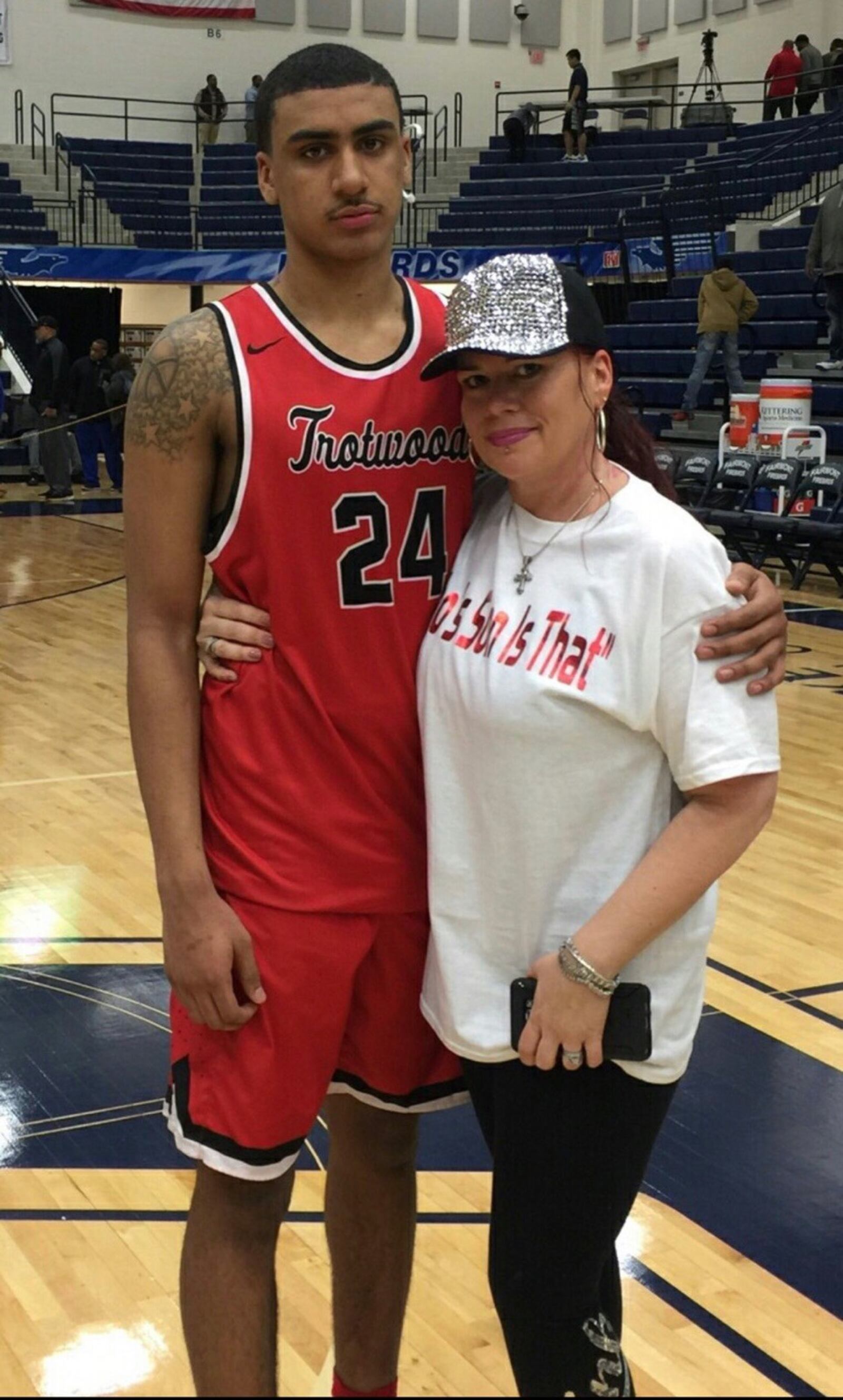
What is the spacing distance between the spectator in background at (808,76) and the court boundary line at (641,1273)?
18.6 meters

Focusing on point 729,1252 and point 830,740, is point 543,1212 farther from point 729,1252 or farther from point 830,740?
point 830,740

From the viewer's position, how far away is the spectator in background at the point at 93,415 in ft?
52.2

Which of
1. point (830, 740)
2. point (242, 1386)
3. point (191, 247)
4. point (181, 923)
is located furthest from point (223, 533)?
point (191, 247)

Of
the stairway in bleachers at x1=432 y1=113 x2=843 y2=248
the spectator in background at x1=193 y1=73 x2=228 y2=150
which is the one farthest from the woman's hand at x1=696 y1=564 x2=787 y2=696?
the spectator in background at x1=193 y1=73 x2=228 y2=150

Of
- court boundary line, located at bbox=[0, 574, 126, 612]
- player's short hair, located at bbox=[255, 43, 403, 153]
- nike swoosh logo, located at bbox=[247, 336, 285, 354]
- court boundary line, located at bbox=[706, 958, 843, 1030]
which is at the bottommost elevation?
court boundary line, located at bbox=[706, 958, 843, 1030]

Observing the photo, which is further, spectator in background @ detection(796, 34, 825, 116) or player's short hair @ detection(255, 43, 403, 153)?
spectator in background @ detection(796, 34, 825, 116)

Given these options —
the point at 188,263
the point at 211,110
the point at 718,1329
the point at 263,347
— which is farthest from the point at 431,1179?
the point at 211,110

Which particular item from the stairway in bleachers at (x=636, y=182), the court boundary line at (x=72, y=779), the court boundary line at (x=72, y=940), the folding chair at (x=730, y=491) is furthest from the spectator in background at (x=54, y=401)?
the court boundary line at (x=72, y=940)

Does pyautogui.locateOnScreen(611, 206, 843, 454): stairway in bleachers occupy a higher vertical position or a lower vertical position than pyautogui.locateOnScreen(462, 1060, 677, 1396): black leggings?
higher

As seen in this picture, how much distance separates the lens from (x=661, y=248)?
1605 cm

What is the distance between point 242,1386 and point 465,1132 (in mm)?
1358

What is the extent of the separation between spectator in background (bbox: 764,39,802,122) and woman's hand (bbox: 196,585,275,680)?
19.3 meters

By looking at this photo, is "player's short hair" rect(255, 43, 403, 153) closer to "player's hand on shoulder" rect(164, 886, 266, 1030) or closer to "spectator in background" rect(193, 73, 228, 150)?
"player's hand on shoulder" rect(164, 886, 266, 1030)

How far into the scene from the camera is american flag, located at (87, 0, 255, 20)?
22.2 meters
